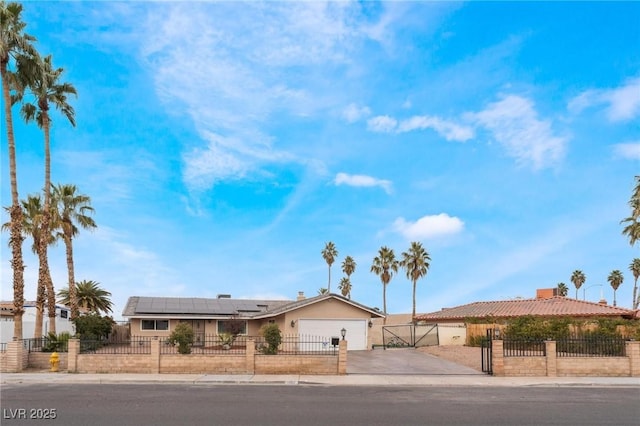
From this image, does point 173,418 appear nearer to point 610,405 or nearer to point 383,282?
point 610,405

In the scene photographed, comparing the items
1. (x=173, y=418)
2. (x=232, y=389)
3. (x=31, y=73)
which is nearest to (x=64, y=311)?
(x=31, y=73)

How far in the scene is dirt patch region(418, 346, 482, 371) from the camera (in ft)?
92.0

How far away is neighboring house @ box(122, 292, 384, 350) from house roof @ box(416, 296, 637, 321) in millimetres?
Result: 12463

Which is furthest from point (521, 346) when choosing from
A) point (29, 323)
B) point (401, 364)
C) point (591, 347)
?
point (29, 323)

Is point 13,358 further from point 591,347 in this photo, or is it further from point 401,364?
point 591,347

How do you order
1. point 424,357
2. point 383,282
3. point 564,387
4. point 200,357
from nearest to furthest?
point 564,387 → point 200,357 → point 424,357 → point 383,282

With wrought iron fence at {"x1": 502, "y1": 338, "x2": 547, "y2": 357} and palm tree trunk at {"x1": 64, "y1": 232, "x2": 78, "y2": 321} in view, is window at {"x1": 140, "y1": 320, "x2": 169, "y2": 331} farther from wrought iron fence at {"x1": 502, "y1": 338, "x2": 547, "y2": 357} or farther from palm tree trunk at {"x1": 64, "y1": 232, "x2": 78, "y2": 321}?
wrought iron fence at {"x1": 502, "y1": 338, "x2": 547, "y2": 357}

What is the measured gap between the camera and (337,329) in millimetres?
36719

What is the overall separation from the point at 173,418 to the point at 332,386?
26.9 feet

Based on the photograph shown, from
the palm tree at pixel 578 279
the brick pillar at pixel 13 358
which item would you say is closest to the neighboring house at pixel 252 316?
the brick pillar at pixel 13 358

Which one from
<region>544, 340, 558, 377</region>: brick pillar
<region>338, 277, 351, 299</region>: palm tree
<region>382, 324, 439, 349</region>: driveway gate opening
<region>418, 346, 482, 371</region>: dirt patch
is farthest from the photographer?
<region>338, 277, 351, 299</region>: palm tree

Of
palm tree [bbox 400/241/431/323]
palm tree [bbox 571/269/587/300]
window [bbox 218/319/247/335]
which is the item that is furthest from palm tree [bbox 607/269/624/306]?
window [bbox 218/319/247/335]

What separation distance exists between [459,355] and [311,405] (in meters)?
18.8

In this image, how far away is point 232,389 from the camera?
63.1 feet
